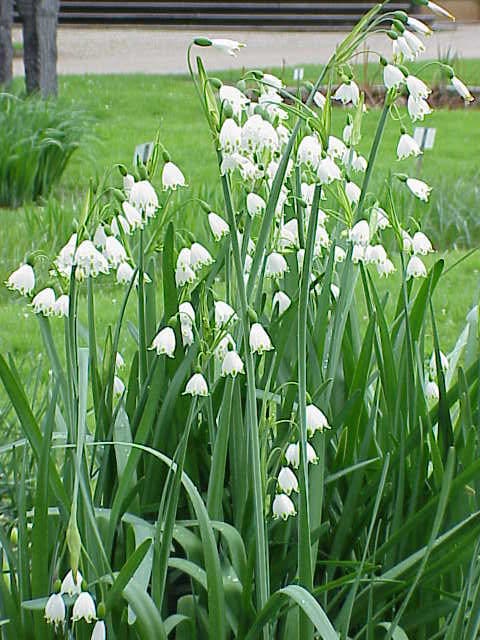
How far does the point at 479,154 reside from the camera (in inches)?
305

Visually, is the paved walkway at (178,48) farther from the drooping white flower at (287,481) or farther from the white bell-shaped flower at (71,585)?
the white bell-shaped flower at (71,585)

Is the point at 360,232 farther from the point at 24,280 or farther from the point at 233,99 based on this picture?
the point at 24,280

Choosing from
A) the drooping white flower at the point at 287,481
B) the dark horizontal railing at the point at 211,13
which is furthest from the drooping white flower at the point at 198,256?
the dark horizontal railing at the point at 211,13

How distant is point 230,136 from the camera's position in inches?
53.4

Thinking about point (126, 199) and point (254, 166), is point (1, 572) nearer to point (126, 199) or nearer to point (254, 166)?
point (126, 199)

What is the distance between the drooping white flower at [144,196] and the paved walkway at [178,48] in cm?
1113

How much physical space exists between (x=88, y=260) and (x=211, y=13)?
1572 cm

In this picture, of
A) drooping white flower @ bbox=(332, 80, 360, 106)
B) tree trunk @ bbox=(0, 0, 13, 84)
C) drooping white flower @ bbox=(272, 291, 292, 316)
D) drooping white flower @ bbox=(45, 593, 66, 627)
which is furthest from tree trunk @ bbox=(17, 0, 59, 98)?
drooping white flower @ bbox=(45, 593, 66, 627)

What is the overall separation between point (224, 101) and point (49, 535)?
821 millimetres

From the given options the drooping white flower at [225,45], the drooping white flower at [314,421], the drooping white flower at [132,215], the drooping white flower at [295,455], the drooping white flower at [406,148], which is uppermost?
the drooping white flower at [225,45]

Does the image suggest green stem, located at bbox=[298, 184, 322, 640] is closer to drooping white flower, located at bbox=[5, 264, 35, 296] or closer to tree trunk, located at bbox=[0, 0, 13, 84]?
drooping white flower, located at bbox=[5, 264, 35, 296]

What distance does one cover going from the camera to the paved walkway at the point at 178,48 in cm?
1294

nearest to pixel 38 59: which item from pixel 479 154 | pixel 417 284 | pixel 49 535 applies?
pixel 479 154

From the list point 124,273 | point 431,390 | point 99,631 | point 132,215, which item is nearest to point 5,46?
point 124,273
